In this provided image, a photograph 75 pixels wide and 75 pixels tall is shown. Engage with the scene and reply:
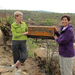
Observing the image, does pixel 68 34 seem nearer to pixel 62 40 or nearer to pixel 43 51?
pixel 62 40

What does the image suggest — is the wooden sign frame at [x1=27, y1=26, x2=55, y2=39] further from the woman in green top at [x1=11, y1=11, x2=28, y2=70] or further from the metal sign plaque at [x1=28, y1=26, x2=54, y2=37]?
the woman in green top at [x1=11, y1=11, x2=28, y2=70]

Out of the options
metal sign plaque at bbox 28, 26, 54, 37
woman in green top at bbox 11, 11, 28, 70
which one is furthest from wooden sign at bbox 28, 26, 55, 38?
woman in green top at bbox 11, 11, 28, 70

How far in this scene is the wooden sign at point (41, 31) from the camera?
6.03 feet

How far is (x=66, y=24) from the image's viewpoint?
1.71 metres

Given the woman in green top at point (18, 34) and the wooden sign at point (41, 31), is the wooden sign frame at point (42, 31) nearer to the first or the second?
the wooden sign at point (41, 31)

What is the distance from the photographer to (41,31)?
191cm

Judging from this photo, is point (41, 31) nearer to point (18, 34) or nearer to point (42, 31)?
point (42, 31)

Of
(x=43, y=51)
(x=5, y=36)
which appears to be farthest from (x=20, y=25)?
(x=5, y=36)

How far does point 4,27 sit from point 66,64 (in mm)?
3186

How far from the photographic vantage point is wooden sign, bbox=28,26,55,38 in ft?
6.03

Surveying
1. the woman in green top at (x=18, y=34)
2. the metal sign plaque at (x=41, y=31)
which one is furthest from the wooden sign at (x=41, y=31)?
the woman in green top at (x=18, y=34)

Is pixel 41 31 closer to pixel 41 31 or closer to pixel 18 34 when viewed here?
pixel 41 31

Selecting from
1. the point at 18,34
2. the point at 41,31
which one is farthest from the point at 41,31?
the point at 18,34

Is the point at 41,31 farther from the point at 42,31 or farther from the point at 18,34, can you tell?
the point at 18,34
